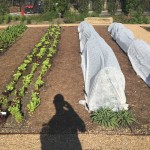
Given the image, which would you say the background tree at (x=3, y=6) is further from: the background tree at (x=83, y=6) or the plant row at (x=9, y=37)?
the plant row at (x=9, y=37)

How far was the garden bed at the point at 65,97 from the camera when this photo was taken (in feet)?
21.9

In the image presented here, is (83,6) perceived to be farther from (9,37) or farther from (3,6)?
(9,37)

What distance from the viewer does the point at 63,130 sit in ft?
21.5

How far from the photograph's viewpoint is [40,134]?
6.37 m

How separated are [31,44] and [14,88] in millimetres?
6931

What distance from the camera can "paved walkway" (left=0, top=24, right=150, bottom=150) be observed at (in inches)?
233

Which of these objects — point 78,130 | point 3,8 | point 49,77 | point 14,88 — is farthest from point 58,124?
point 3,8

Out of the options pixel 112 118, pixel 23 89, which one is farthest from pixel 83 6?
pixel 112 118

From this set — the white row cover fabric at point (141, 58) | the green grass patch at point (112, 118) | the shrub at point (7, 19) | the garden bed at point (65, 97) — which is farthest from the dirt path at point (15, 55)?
the shrub at point (7, 19)

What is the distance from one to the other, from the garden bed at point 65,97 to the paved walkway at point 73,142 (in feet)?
0.81

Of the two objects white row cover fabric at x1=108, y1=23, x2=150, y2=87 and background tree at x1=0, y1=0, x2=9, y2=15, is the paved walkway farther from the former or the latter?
background tree at x1=0, y1=0, x2=9, y2=15

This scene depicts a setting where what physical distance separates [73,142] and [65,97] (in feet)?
8.05

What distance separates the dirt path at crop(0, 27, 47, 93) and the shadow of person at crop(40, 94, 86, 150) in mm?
2732

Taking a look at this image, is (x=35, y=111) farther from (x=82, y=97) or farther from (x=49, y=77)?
(x=49, y=77)
